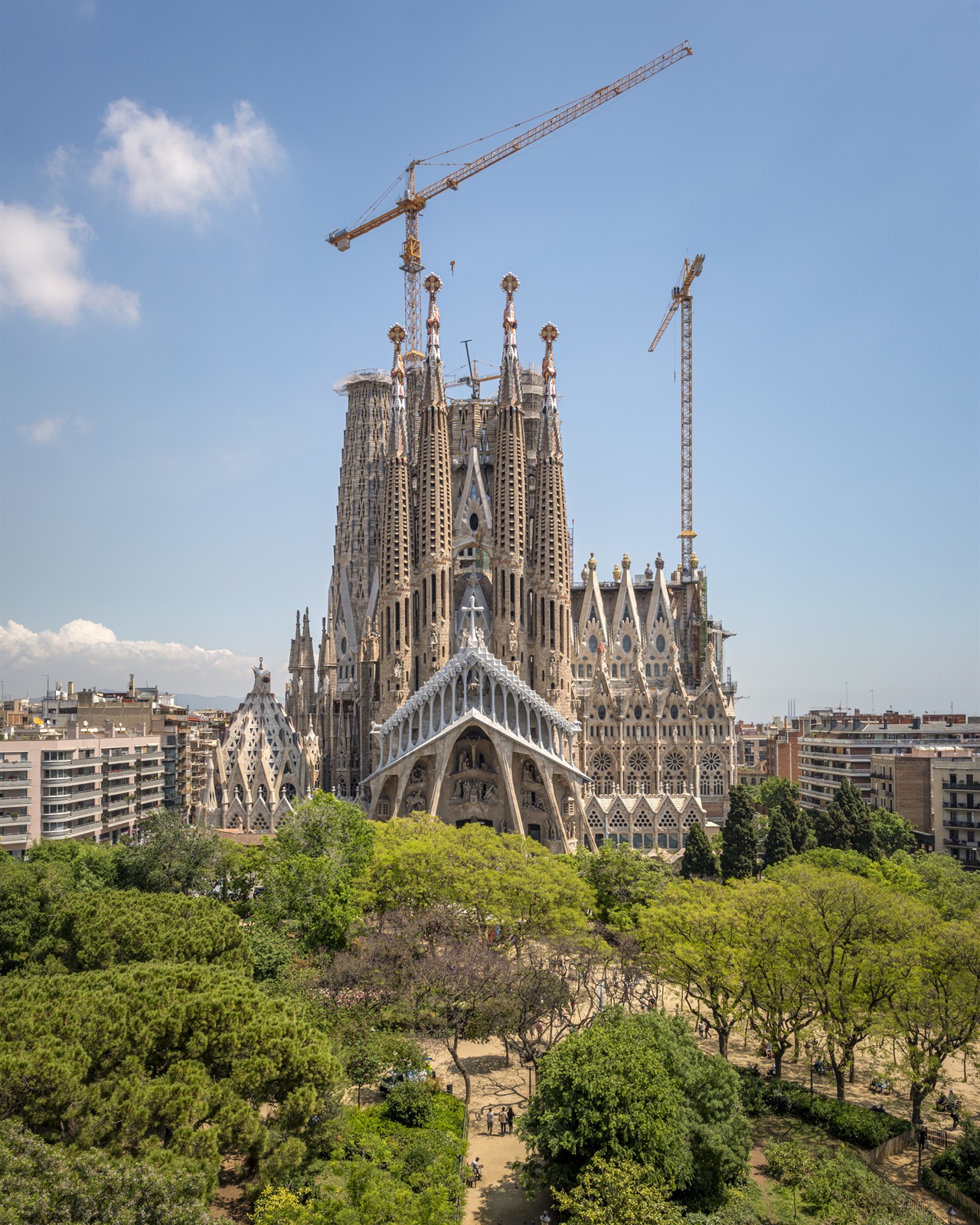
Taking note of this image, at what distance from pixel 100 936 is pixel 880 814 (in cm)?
4641

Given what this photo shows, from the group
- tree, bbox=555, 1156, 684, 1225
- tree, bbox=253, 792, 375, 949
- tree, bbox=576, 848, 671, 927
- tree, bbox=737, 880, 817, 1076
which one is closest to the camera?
tree, bbox=555, 1156, 684, 1225

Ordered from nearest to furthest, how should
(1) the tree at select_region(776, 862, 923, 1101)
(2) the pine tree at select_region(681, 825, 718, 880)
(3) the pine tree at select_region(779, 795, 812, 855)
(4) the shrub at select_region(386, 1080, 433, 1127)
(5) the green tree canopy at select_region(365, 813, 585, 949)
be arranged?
(4) the shrub at select_region(386, 1080, 433, 1127)
(1) the tree at select_region(776, 862, 923, 1101)
(5) the green tree canopy at select_region(365, 813, 585, 949)
(3) the pine tree at select_region(779, 795, 812, 855)
(2) the pine tree at select_region(681, 825, 718, 880)

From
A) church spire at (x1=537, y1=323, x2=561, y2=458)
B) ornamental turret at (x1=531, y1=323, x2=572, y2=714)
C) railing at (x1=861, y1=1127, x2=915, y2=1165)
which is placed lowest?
railing at (x1=861, y1=1127, x2=915, y2=1165)

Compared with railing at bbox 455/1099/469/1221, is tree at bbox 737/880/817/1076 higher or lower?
higher

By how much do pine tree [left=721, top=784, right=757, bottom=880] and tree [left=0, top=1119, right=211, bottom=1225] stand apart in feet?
118

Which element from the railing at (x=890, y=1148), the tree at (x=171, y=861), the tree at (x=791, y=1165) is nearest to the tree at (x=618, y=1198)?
the tree at (x=791, y=1165)

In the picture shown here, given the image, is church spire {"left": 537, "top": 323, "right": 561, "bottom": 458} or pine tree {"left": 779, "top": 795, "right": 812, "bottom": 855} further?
church spire {"left": 537, "top": 323, "right": 561, "bottom": 458}

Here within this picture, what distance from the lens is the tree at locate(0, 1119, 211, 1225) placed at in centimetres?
1422

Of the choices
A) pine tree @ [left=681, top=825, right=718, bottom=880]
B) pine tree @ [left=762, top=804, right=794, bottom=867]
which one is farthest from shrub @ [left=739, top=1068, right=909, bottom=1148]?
pine tree @ [left=681, top=825, right=718, bottom=880]

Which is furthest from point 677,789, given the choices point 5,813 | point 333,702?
point 5,813

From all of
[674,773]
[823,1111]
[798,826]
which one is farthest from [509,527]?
[823,1111]

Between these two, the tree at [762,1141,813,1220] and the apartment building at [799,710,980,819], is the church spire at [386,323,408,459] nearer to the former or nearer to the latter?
the apartment building at [799,710,980,819]

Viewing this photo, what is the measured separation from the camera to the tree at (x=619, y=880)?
1448 inches

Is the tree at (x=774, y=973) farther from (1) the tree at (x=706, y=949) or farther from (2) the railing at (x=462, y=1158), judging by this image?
(2) the railing at (x=462, y=1158)
